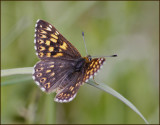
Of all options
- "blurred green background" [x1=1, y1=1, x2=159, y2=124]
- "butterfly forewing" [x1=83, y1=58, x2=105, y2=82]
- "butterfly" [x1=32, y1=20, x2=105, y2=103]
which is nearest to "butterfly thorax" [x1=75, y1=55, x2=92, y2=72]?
"butterfly" [x1=32, y1=20, x2=105, y2=103]

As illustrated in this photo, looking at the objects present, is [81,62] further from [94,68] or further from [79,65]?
[94,68]

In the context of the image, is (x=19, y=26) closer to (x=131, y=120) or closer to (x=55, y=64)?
(x=55, y=64)

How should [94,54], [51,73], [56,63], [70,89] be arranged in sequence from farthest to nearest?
[94,54] < [56,63] < [51,73] < [70,89]

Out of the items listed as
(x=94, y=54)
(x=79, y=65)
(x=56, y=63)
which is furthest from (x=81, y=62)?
(x=94, y=54)

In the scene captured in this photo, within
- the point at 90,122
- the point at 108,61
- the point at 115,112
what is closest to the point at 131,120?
the point at 115,112

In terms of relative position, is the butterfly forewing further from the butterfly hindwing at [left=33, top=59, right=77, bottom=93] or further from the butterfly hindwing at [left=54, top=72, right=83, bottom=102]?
the butterfly hindwing at [left=33, top=59, right=77, bottom=93]

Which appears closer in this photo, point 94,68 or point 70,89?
point 94,68
